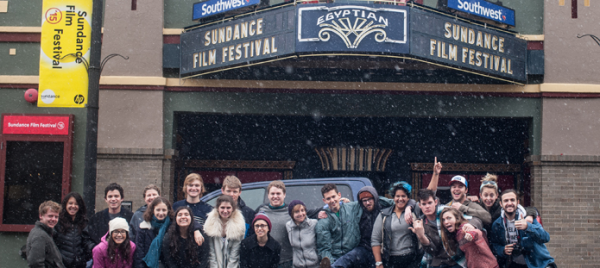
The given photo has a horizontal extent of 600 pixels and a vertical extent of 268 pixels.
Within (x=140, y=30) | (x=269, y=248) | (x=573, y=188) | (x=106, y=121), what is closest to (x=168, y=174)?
(x=106, y=121)

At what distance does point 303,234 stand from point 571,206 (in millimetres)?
6985

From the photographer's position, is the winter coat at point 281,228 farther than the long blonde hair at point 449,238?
Yes

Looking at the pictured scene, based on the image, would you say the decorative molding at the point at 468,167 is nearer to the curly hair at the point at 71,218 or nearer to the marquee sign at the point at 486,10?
the marquee sign at the point at 486,10

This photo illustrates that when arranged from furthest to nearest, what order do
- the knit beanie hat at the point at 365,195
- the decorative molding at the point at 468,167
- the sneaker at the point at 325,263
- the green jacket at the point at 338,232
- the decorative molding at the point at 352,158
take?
the decorative molding at the point at 352,158 < the decorative molding at the point at 468,167 < the knit beanie hat at the point at 365,195 < the green jacket at the point at 338,232 < the sneaker at the point at 325,263

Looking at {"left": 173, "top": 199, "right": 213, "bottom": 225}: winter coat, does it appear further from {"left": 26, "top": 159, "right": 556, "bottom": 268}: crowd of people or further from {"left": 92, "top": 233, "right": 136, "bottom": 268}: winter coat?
{"left": 92, "top": 233, "right": 136, "bottom": 268}: winter coat

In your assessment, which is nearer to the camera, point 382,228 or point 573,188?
point 382,228

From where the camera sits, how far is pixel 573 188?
1088 centimetres

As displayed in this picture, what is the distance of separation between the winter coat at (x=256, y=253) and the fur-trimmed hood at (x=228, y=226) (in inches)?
4.7

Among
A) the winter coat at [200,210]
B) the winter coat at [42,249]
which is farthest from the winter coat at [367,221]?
the winter coat at [42,249]

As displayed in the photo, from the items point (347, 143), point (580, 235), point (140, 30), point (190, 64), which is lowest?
point (580, 235)

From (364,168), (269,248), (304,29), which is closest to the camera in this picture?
(269,248)

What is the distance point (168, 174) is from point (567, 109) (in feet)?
26.1

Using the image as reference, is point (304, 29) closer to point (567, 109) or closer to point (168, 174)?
point (168, 174)

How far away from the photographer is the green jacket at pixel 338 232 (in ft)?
20.1
